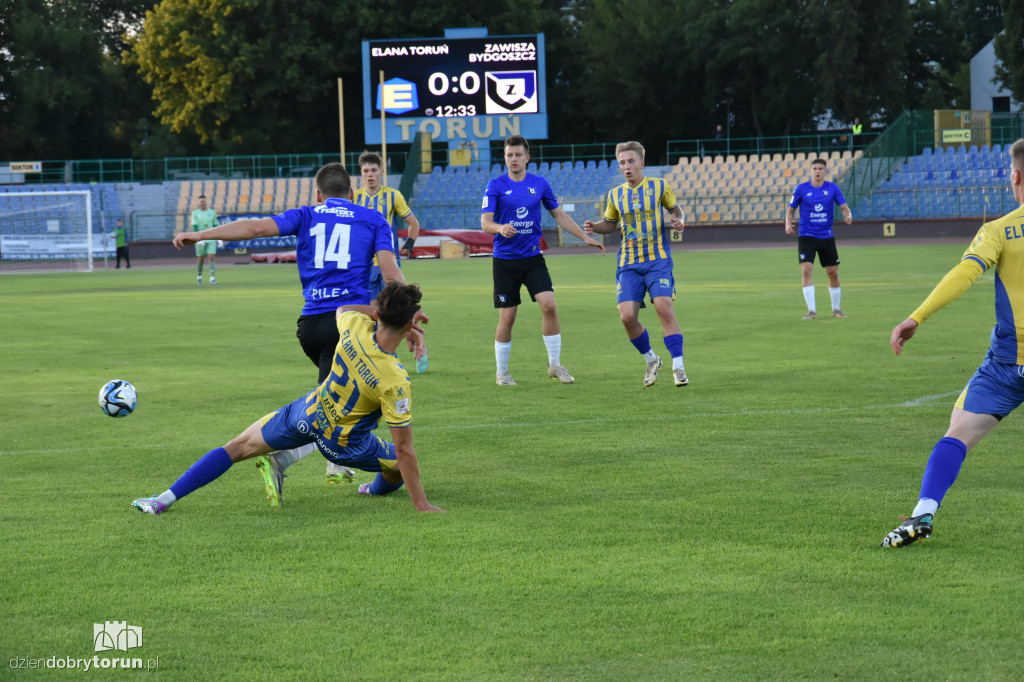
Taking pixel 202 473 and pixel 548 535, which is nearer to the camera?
pixel 548 535

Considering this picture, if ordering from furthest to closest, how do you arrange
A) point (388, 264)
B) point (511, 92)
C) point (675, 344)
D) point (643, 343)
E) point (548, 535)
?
point (511, 92), point (643, 343), point (675, 344), point (388, 264), point (548, 535)

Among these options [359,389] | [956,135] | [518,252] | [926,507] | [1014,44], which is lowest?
[926,507]

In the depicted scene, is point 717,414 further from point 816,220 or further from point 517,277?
point 816,220

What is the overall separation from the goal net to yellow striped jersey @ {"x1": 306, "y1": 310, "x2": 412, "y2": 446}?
1458 inches

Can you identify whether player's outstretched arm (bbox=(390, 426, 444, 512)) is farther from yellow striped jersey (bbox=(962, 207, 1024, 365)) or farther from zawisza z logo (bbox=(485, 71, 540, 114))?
zawisza z logo (bbox=(485, 71, 540, 114))

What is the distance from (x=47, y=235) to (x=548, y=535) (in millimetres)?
43052

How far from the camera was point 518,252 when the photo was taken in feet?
37.9

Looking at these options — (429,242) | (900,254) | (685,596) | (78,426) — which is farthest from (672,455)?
(429,242)

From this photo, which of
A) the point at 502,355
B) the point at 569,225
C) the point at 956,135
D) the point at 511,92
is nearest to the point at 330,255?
the point at 502,355

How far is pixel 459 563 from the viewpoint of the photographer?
17.5 feet

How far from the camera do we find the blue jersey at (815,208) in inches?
699

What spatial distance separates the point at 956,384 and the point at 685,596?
6.53m

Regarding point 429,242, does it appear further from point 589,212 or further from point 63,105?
point 63,105

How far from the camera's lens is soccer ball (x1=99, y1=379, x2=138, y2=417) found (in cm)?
754
